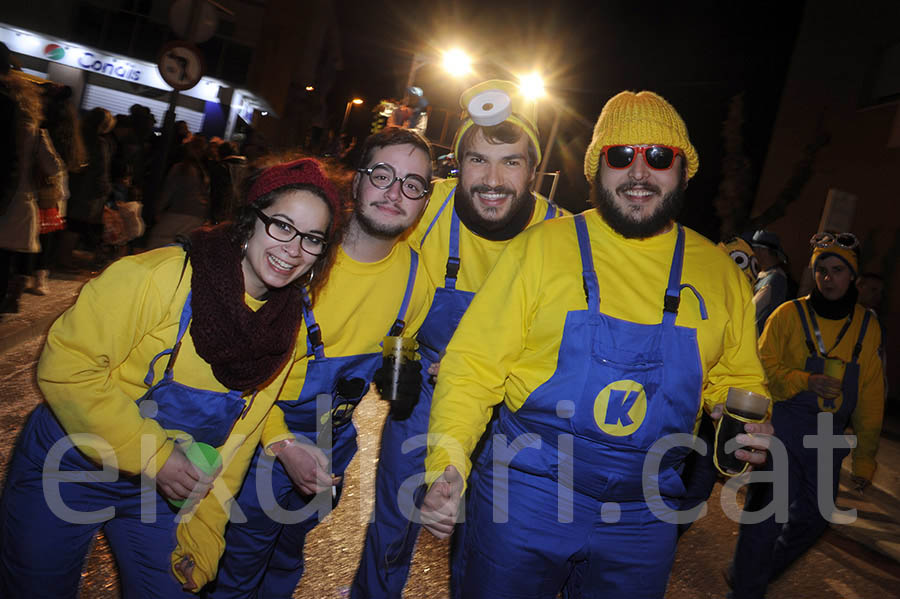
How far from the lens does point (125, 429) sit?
2.06 m

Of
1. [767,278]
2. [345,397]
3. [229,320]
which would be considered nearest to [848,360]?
[767,278]

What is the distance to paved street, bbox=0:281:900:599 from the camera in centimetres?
354

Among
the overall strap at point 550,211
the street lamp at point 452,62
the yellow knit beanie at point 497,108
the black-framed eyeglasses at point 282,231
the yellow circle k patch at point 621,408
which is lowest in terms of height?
the yellow circle k patch at point 621,408

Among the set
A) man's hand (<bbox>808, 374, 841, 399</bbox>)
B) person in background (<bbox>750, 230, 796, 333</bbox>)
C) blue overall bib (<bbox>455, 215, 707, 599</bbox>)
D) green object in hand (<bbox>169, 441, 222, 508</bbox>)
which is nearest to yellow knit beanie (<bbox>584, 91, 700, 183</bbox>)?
blue overall bib (<bbox>455, 215, 707, 599</bbox>)

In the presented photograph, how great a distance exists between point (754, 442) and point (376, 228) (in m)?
1.76

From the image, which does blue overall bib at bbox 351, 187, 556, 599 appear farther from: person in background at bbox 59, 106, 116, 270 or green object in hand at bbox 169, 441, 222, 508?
person in background at bbox 59, 106, 116, 270

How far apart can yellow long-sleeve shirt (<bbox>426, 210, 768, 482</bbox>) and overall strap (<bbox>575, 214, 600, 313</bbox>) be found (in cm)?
3

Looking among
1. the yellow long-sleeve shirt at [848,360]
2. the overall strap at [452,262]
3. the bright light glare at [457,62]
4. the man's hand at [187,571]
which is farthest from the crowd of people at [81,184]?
the bright light glare at [457,62]

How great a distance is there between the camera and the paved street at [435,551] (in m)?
3.54

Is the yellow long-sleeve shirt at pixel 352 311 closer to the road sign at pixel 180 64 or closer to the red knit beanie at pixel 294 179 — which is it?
the red knit beanie at pixel 294 179

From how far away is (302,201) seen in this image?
7.59 ft

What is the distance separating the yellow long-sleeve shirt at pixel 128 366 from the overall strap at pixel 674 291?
1502mm

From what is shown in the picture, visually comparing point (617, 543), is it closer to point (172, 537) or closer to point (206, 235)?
point (172, 537)

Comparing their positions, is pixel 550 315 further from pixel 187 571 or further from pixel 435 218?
pixel 187 571
